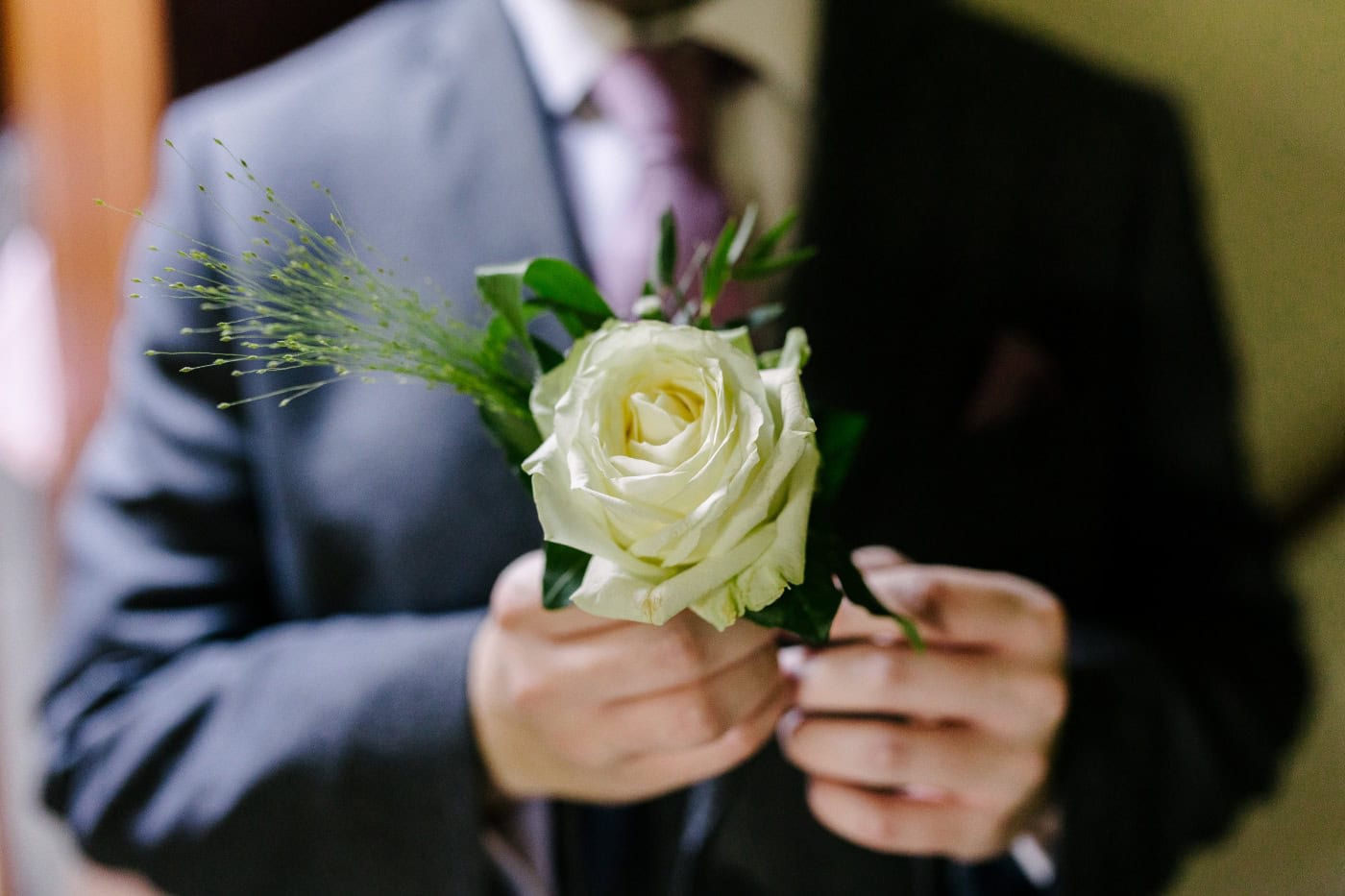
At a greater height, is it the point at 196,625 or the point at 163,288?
the point at 163,288

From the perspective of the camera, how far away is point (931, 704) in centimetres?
42

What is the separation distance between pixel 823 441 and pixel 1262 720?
1.33 ft

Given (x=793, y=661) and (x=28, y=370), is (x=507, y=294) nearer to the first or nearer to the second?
(x=793, y=661)

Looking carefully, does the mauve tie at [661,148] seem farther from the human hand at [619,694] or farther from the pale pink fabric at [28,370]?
the pale pink fabric at [28,370]

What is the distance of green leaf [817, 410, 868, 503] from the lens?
1.05ft

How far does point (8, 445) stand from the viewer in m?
0.79

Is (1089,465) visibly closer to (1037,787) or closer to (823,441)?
(1037,787)

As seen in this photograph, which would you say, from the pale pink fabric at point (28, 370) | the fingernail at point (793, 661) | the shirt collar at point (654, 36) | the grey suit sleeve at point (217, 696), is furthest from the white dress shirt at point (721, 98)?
the pale pink fabric at point (28, 370)

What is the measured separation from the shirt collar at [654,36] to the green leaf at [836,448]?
13.4 inches

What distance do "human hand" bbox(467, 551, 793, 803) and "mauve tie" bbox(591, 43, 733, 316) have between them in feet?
0.64

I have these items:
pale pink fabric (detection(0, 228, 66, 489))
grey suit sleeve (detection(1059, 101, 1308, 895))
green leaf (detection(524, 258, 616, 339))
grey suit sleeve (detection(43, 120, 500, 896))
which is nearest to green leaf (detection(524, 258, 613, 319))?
green leaf (detection(524, 258, 616, 339))

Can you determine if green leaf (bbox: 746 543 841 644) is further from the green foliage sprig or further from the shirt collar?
the shirt collar

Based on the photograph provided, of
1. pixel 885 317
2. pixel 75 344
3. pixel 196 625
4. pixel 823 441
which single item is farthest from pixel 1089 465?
pixel 75 344

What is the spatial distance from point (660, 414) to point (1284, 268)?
446 mm
